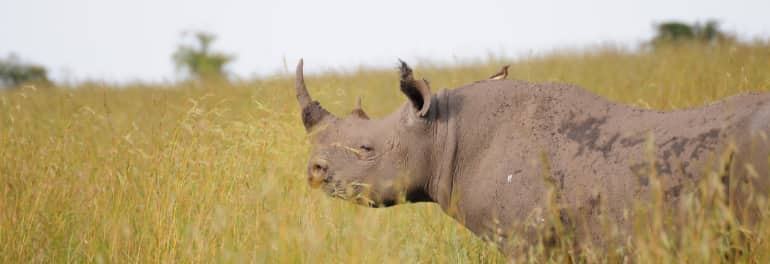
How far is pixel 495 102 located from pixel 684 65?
5.90m

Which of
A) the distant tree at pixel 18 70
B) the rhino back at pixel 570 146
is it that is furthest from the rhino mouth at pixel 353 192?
the distant tree at pixel 18 70

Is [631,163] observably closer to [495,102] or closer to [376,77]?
[495,102]

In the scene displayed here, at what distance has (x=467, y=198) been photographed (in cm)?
376

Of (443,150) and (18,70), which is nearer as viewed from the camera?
(443,150)

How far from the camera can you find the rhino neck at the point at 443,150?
390 centimetres

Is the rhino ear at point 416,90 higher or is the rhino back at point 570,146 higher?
the rhino ear at point 416,90

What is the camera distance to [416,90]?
3.90 meters

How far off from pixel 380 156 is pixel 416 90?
0.40 metres

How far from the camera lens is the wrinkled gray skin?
10.5ft

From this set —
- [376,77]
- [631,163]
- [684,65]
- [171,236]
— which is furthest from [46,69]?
[631,163]

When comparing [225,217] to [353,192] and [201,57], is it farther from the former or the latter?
[201,57]

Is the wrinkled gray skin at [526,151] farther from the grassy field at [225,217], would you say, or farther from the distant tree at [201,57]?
the distant tree at [201,57]

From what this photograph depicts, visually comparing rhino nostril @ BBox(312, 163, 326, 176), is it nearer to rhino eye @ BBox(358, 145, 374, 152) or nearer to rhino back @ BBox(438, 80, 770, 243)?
rhino eye @ BBox(358, 145, 374, 152)

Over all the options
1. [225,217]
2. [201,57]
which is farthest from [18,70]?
[225,217]
